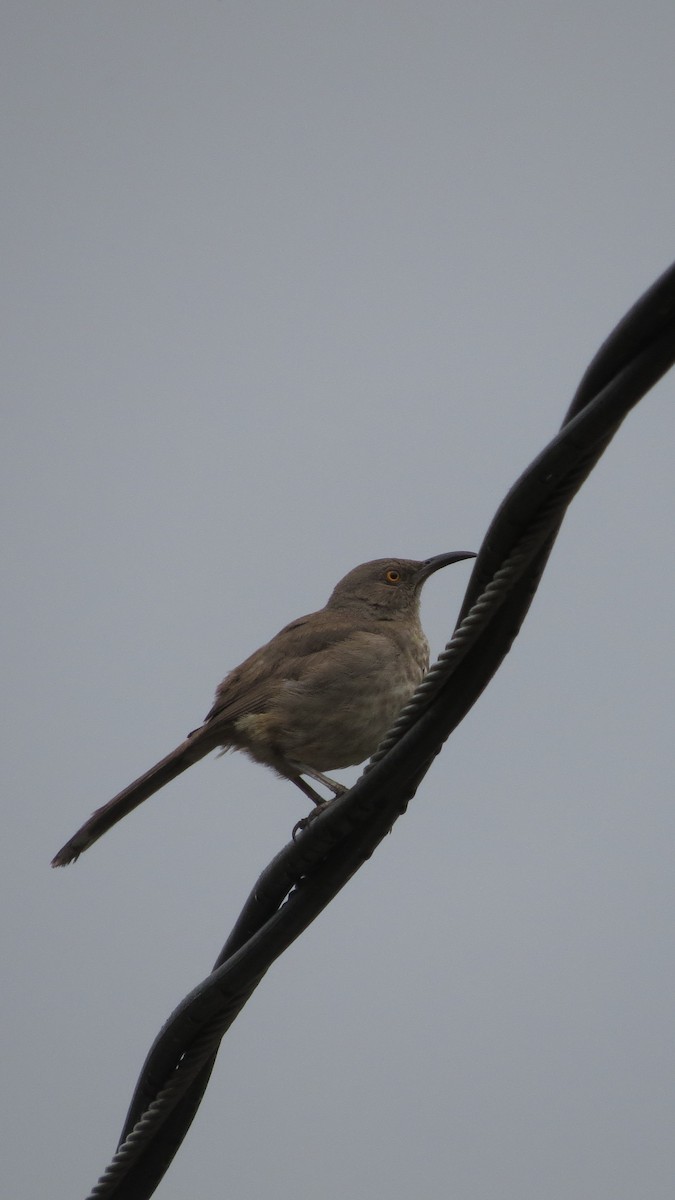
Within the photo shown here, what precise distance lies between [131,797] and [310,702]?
0.93 metres

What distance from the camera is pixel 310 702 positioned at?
5781 millimetres

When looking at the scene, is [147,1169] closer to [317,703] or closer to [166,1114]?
[166,1114]

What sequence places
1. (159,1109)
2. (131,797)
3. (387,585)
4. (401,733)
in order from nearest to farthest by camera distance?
1. (401,733)
2. (159,1109)
3. (131,797)
4. (387,585)

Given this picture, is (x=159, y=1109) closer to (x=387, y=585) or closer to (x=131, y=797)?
(x=131, y=797)

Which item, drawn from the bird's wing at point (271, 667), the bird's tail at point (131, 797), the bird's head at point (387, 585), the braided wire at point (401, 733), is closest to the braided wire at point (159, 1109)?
the braided wire at point (401, 733)

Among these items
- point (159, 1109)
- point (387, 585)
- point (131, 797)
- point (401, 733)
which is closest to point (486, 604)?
point (401, 733)

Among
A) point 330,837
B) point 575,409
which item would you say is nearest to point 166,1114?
point 330,837

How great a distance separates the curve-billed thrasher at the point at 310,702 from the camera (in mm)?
5754

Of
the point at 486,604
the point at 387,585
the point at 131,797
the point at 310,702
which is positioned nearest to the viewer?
the point at 486,604

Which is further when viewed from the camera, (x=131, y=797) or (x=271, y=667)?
(x=271, y=667)

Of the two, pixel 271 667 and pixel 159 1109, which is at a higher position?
pixel 271 667

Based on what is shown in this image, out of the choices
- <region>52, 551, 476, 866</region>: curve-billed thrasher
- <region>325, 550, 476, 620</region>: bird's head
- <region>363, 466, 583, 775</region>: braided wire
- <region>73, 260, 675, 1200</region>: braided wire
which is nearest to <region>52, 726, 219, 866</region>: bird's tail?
<region>52, 551, 476, 866</region>: curve-billed thrasher

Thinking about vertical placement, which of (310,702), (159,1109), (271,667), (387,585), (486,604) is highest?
(387,585)

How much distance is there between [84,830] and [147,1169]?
6.49 ft
